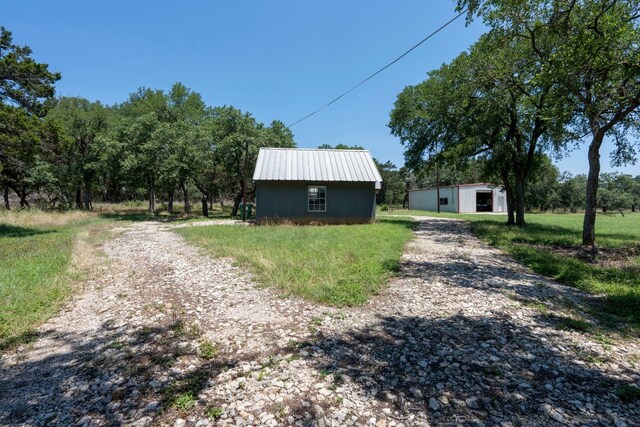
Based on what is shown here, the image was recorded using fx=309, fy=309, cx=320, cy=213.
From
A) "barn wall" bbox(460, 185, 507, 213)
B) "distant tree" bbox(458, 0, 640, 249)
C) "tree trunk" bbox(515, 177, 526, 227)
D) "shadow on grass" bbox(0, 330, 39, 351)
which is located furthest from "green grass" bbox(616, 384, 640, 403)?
"barn wall" bbox(460, 185, 507, 213)

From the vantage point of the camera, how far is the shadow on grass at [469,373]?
8.85 feet

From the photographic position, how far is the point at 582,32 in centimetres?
809

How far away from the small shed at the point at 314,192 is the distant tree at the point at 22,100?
381 inches

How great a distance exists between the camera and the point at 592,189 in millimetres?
10500

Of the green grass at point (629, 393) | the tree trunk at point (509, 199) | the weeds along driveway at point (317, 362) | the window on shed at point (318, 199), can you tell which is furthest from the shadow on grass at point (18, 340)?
the tree trunk at point (509, 199)

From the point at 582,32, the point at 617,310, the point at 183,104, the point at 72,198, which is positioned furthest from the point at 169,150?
the point at 617,310

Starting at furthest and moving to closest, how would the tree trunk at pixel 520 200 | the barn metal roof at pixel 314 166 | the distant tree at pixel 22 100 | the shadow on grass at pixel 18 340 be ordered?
the barn metal roof at pixel 314 166, the tree trunk at pixel 520 200, the distant tree at pixel 22 100, the shadow on grass at pixel 18 340

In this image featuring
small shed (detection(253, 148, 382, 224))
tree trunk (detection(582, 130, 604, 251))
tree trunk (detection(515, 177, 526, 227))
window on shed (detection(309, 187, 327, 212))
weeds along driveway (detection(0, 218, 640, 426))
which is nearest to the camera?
weeds along driveway (detection(0, 218, 640, 426))

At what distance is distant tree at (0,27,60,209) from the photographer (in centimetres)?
1244

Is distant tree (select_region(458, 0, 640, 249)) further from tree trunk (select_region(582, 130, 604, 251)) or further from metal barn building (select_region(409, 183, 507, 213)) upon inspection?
metal barn building (select_region(409, 183, 507, 213))

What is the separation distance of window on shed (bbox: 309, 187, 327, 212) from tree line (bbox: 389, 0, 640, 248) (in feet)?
20.5

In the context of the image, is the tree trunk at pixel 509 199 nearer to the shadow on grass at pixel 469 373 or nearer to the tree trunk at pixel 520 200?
the tree trunk at pixel 520 200

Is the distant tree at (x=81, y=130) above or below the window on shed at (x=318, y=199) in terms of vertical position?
above

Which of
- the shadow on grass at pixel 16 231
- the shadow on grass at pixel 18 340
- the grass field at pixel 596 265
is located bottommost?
the shadow on grass at pixel 18 340
